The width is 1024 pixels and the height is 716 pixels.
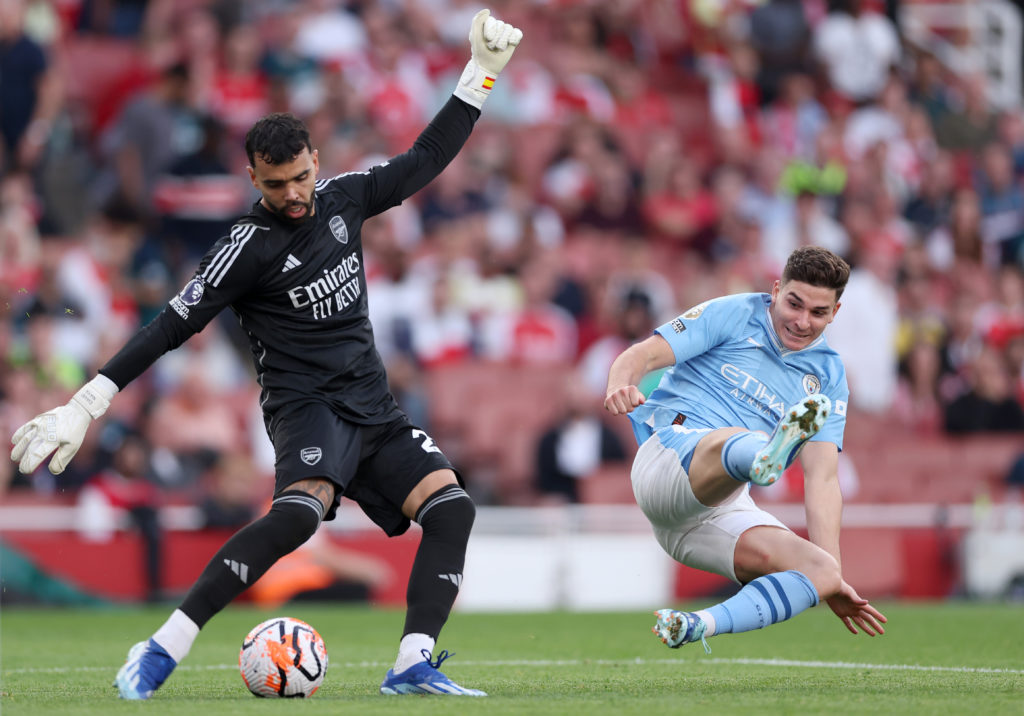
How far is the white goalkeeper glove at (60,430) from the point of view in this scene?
19.0 ft

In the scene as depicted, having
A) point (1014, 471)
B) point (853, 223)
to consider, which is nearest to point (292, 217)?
point (1014, 471)

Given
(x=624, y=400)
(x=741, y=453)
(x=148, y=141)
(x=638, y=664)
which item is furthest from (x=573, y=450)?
(x=741, y=453)

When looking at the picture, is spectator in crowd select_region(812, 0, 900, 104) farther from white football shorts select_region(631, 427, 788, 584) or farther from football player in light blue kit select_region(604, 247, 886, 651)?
white football shorts select_region(631, 427, 788, 584)

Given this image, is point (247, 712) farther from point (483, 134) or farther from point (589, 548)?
point (483, 134)

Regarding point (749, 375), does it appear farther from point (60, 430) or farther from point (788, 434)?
point (60, 430)

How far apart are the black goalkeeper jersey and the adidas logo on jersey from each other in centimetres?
75

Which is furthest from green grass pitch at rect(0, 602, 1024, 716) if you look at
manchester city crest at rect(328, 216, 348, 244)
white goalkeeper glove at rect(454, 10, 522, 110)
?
white goalkeeper glove at rect(454, 10, 522, 110)

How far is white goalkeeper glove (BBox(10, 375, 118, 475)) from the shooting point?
5.78 m

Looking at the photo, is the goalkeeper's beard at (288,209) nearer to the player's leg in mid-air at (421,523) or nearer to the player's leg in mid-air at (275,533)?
the player's leg in mid-air at (275,533)

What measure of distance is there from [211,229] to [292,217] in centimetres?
912

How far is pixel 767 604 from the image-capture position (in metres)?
6.10

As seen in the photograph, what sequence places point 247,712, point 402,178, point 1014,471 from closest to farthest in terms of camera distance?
point 247,712, point 402,178, point 1014,471

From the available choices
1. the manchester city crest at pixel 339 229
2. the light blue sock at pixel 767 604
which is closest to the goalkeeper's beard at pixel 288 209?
the manchester city crest at pixel 339 229

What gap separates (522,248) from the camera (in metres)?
15.7
